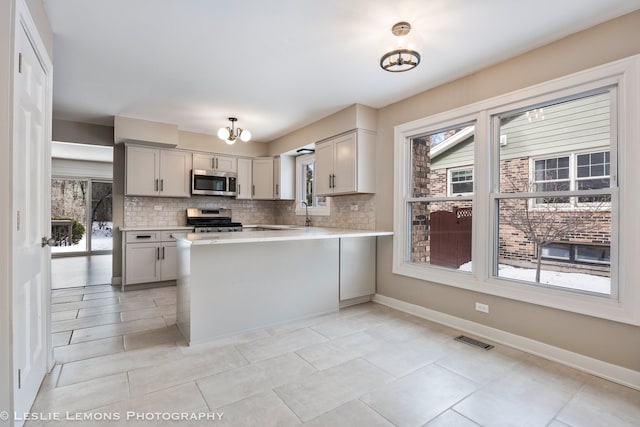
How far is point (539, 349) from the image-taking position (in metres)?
2.60

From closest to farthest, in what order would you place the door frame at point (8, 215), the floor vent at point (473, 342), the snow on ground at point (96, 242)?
the door frame at point (8, 215), the floor vent at point (473, 342), the snow on ground at point (96, 242)

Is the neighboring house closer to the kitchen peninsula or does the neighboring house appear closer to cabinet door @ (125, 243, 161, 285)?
the kitchen peninsula

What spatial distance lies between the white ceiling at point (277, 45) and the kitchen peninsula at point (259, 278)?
1.60 metres

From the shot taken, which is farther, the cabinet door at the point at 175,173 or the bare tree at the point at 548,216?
the cabinet door at the point at 175,173

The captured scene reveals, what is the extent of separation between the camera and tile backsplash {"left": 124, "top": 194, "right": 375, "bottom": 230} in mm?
4433

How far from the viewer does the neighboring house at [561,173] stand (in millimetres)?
2383

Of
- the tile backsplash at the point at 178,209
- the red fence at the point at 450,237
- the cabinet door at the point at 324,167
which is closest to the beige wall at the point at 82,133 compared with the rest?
the tile backsplash at the point at 178,209

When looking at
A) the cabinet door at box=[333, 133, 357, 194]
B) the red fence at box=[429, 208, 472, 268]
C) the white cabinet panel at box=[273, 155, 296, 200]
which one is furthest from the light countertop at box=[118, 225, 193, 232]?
the red fence at box=[429, 208, 472, 268]

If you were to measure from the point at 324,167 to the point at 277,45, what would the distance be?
2.08 meters

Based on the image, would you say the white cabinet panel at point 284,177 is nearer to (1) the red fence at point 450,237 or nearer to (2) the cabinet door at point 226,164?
(2) the cabinet door at point 226,164

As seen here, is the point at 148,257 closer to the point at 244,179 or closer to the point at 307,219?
the point at 244,179

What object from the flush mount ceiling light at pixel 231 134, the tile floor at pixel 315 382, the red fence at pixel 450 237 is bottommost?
the tile floor at pixel 315 382

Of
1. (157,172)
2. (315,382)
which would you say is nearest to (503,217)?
(315,382)

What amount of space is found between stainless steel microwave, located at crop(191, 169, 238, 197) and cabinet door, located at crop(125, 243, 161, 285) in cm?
114
